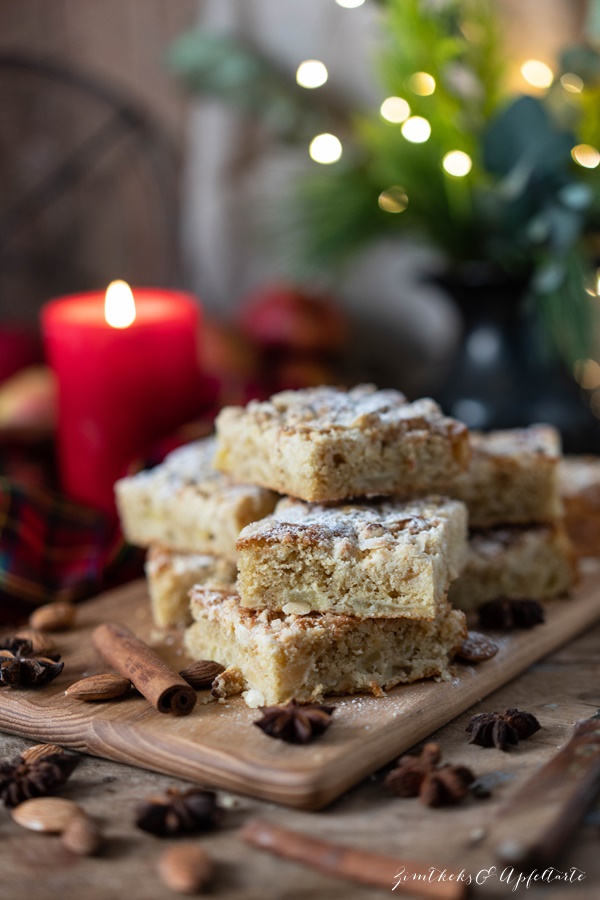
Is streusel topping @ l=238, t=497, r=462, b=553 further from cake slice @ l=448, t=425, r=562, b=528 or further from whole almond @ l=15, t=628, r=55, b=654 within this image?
whole almond @ l=15, t=628, r=55, b=654

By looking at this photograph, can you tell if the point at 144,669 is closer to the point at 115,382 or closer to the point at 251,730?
Result: the point at 251,730

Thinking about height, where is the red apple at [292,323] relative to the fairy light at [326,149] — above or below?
below

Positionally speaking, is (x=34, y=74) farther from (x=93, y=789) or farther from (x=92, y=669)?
(x=93, y=789)

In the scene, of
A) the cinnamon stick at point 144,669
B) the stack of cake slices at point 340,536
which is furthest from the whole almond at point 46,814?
the stack of cake slices at point 340,536

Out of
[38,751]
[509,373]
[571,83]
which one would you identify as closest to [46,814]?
[38,751]

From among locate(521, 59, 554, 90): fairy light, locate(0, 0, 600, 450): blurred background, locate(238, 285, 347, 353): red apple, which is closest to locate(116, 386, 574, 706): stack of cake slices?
locate(0, 0, 600, 450): blurred background

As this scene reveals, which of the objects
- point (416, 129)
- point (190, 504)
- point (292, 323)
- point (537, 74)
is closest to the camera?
point (190, 504)

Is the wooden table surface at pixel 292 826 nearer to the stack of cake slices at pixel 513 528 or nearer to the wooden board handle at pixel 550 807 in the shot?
the wooden board handle at pixel 550 807
